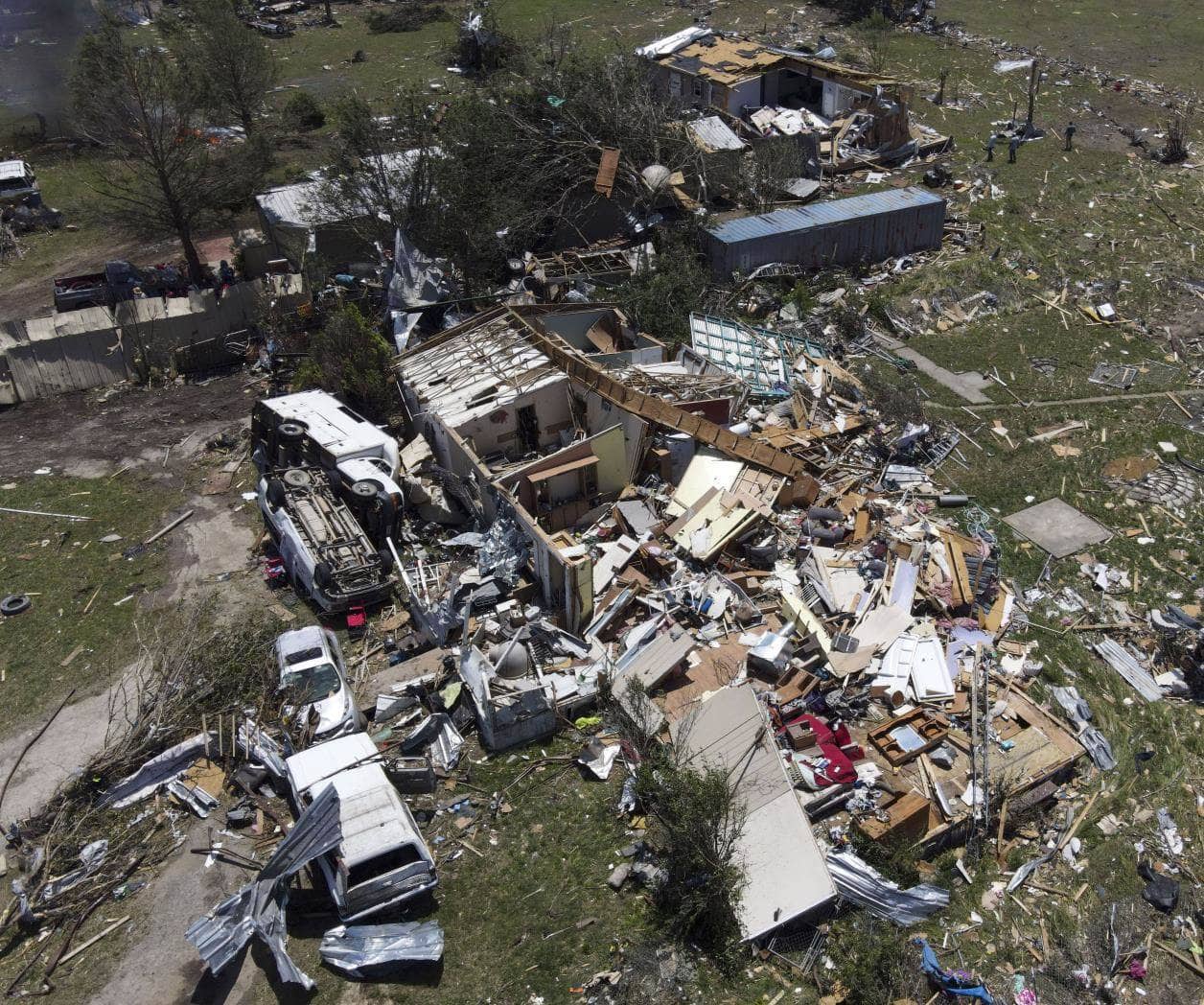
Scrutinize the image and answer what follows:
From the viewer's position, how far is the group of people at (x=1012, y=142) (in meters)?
28.7

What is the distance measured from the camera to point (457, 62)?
39875 millimetres

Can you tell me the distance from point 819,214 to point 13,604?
20025 millimetres

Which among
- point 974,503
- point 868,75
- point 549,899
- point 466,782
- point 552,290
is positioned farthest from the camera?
point 868,75

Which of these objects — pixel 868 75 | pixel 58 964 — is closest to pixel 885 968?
pixel 58 964

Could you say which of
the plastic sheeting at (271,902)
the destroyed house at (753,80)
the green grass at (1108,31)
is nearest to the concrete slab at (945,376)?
the destroyed house at (753,80)

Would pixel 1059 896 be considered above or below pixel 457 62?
below

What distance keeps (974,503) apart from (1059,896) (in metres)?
7.53

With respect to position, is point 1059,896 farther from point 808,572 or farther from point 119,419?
point 119,419

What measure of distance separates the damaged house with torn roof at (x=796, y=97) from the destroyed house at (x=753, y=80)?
3cm

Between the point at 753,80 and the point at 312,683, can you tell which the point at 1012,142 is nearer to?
the point at 753,80

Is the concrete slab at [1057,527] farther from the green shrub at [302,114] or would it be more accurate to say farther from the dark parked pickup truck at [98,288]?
the green shrub at [302,114]

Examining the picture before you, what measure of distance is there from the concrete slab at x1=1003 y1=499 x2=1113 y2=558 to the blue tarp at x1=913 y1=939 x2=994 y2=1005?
7936 millimetres

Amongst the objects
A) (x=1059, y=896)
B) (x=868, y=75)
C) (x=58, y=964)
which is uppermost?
(x=868, y=75)

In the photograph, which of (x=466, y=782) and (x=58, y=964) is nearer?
(x=58, y=964)
